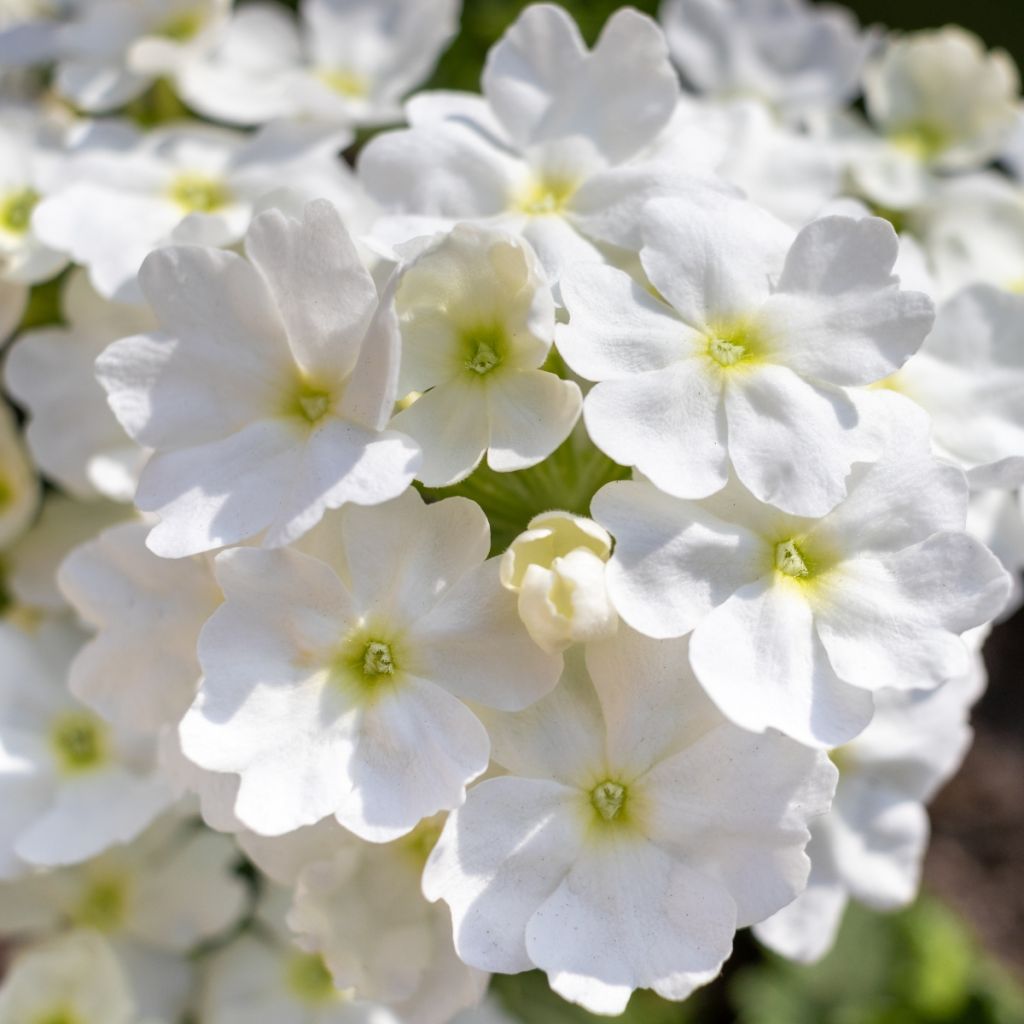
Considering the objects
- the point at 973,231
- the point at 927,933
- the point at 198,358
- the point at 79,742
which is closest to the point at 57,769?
the point at 79,742

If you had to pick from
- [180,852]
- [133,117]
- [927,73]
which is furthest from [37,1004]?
[927,73]

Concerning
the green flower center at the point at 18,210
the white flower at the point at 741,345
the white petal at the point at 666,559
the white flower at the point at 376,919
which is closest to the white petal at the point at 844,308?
the white flower at the point at 741,345

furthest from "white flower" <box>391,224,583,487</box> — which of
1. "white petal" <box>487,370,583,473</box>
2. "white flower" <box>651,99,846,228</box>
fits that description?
"white flower" <box>651,99,846,228</box>

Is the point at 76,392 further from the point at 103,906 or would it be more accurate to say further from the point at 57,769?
the point at 103,906

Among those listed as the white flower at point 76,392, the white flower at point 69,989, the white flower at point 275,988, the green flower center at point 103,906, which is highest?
the white flower at point 76,392

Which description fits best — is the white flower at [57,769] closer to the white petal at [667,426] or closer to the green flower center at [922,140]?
the white petal at [667,426]

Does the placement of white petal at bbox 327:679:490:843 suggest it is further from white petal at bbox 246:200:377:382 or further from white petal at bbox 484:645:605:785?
white petal at bbox 246:200:377:382

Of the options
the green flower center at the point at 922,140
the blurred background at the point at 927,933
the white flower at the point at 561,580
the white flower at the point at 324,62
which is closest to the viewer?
the white flower at the point at 561,580
